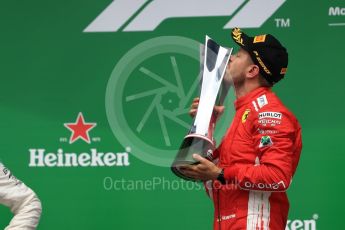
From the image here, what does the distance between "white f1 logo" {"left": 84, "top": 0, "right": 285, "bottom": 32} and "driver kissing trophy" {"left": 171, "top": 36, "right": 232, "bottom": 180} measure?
3.46 ft

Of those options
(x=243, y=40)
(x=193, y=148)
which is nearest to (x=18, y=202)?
(x=193, y=148)

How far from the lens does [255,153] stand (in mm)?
2262

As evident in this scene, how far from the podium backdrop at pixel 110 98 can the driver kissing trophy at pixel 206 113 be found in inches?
41.0

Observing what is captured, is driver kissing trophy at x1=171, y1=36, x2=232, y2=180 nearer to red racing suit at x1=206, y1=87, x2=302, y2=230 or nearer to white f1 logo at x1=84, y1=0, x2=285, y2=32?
red racing suit at x1=206, y1=87, x2=302, y2=230

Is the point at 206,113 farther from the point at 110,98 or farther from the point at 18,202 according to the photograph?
the point at 110,98

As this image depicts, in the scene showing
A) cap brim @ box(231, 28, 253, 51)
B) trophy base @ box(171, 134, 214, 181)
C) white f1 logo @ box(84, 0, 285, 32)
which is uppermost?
white f1 logo @ box(84, 0, 285, 32)

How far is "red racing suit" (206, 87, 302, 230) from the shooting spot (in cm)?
218

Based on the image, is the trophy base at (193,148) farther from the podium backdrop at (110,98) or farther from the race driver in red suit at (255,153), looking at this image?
the podium backdrop at (110,98)

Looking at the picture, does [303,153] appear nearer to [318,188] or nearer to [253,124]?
[318,188]

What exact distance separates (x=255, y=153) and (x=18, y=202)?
2.55 feet

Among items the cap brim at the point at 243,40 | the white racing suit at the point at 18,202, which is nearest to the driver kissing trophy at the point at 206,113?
the cap brim at the point at 243,40

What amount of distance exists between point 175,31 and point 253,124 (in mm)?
1223

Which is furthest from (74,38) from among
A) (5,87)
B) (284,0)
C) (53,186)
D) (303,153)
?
(303,153)

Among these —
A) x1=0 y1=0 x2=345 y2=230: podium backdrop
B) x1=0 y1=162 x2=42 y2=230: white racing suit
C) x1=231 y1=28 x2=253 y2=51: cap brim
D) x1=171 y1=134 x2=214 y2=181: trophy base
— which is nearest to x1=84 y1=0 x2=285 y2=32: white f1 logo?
x1=0 y1=0 x2=345 y2=230: podium backdrop
